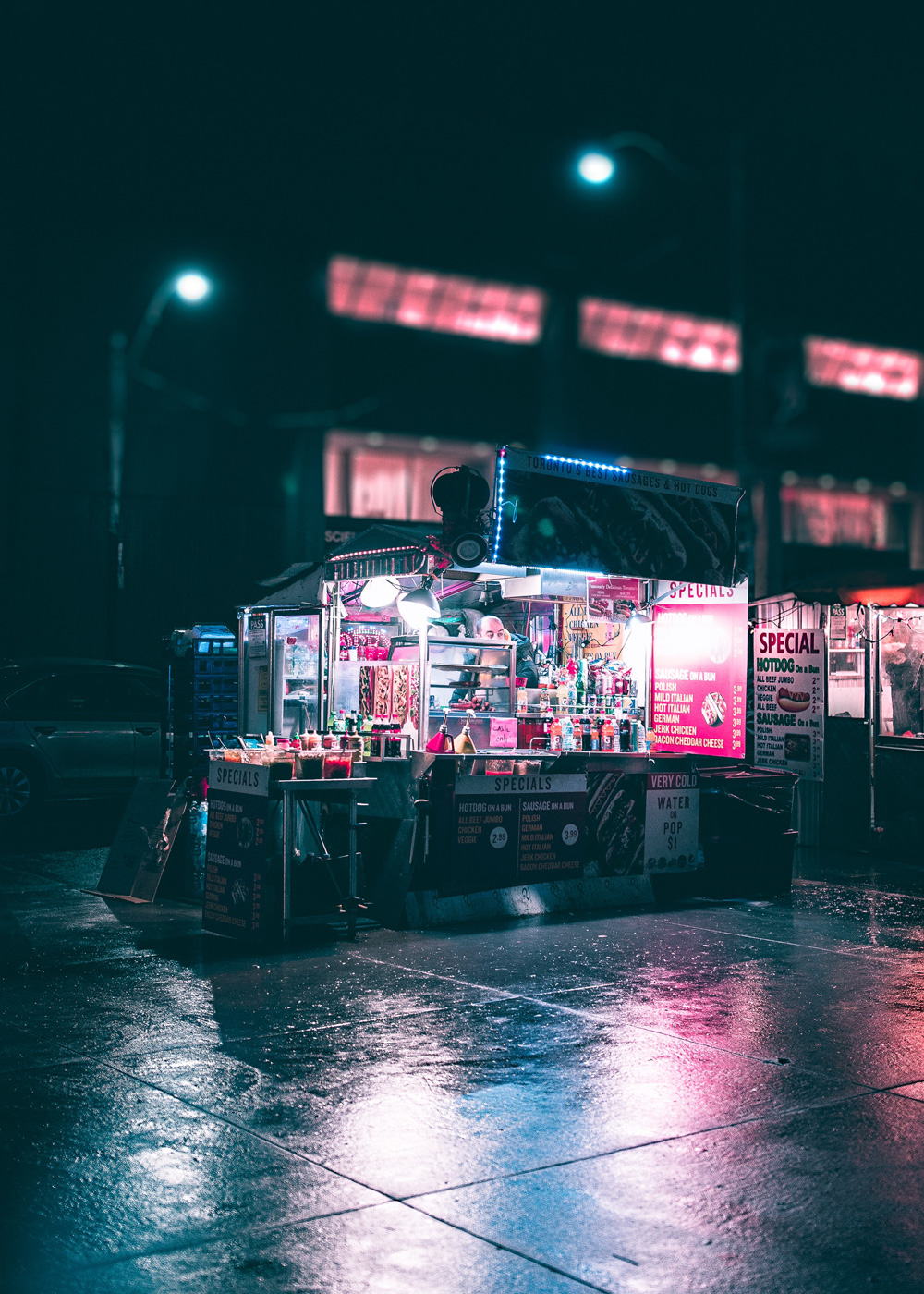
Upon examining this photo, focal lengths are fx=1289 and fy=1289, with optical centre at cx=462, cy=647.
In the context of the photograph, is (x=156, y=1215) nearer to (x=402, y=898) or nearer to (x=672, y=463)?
(x=402, y=898)

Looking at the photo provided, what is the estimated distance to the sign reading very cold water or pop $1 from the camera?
13.9m

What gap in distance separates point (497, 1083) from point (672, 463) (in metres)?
23.2

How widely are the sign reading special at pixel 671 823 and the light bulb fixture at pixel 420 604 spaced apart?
2740mm

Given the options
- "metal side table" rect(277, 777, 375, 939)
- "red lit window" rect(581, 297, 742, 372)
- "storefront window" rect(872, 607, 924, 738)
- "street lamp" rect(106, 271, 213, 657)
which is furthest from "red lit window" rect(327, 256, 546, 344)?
"metal side table" rect(277, 777, 375, 939)

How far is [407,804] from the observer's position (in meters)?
9.60

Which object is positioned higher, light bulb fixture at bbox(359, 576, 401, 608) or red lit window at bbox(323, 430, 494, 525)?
red lit window at bbox(323, 430, 494, 525)

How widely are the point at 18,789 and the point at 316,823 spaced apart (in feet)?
23.4

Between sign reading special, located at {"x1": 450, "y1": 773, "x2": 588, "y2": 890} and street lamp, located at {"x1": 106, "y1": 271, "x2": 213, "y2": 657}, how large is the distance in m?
12.1

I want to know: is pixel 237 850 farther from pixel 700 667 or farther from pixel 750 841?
pixel 700 667

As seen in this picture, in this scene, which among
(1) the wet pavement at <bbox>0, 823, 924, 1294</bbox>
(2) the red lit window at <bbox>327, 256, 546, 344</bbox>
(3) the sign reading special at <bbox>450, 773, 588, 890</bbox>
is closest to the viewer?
(1) the wet pavement at <bbox>0, 823, 924, 1294</bbox>

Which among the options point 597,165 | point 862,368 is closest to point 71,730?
point 597,165

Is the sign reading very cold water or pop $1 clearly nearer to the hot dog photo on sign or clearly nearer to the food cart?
the hot dog photo on sign

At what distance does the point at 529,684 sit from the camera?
42.1ft

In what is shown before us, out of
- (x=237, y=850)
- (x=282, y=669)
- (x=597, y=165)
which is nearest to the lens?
(x=237, y=850)
